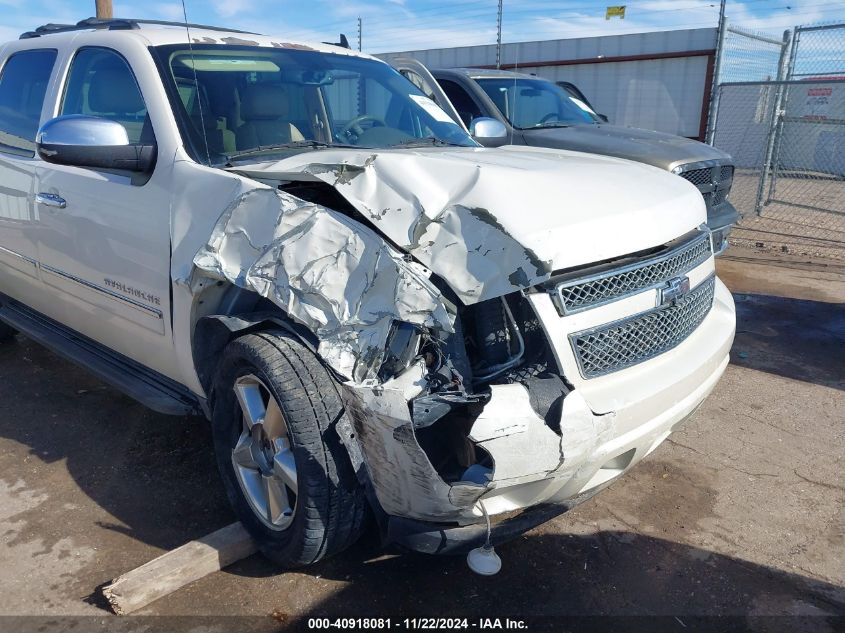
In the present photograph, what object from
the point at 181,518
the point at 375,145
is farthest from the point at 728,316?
the point at 181,518

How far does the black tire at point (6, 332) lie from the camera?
531 centimetres

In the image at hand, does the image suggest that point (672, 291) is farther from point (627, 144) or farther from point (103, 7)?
point (103, 7)

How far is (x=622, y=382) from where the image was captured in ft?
7.98

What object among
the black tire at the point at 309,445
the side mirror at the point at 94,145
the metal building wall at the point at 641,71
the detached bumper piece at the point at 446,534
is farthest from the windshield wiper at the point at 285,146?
the metal building wall at the point at 641,71

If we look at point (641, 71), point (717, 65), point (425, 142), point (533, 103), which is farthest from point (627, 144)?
point (641, 71)

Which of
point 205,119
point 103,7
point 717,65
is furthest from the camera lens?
point 717,65

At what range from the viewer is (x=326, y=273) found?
2.33 m

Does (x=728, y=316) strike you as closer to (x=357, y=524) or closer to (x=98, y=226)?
(x=357, y=524)

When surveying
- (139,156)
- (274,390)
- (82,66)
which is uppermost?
(82,66)

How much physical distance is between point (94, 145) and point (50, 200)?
0.86 m

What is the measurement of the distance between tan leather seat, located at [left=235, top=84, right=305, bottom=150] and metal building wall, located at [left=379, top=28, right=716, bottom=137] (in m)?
14.7

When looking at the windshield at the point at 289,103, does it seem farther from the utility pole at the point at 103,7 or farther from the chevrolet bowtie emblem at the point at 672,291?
the utility pole at the point at 103,7

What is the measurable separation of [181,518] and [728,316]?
2.62m

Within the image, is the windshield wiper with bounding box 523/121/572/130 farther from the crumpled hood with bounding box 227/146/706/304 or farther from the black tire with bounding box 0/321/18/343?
the black tire with bounding box 0/321/18/343
